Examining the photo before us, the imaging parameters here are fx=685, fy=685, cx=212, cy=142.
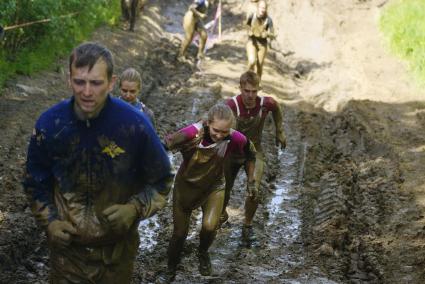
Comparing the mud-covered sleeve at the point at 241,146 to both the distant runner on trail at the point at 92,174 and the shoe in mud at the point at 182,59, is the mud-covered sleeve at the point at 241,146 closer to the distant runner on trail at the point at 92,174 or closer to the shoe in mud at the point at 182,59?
the distant runner on trail at the point at 92,174

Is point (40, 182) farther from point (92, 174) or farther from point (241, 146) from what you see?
point (241, 146)

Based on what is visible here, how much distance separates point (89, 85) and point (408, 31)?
1494 cm

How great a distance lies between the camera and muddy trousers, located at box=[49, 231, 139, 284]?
11.8ft

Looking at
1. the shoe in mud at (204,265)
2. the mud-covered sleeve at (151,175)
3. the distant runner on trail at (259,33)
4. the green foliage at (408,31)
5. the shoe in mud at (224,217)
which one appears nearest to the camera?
the mud-covered sleeve at (151,175)

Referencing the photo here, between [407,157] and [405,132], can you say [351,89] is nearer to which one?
[405,132]

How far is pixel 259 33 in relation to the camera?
1390 centimetres

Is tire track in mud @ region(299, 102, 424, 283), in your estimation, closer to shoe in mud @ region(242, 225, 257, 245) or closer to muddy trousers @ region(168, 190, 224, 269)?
shoe in mud @ region(242, 225, 257, 245)

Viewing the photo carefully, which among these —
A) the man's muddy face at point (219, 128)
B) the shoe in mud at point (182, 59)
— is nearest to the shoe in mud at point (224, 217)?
the man's muddy face at point (219, 128)

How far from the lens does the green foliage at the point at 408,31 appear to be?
15510 millimetres

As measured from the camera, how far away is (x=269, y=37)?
1376 cm

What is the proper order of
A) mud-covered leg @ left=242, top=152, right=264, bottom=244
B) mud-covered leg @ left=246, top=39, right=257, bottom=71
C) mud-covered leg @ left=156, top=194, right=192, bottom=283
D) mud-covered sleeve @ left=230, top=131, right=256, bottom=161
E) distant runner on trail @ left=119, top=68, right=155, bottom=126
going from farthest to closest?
mud-covered leg @ left=246, top=39, right=257, bottom=71, mud-covered leg @ left=242, top=152, right=264, bottom=244, distant runner on trail @ left=119, top=68, right=155, bottom=126, mud-covered leg @ left=156, top=194, right=192, bottom=283, mud-covered sleeve @ left=230, top=131, right=256, bottom=161

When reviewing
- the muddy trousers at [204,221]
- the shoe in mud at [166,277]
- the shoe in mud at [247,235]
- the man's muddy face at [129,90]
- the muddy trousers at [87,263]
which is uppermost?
the man's muddy face at [129,90]

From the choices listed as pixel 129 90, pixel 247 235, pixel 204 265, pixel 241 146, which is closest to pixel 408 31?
pixel 247 235

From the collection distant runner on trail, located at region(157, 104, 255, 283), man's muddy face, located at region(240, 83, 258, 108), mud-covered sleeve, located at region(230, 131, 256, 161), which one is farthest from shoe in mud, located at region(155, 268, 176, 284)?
man's muddy face, located at region(240, 83, 258, 108)
